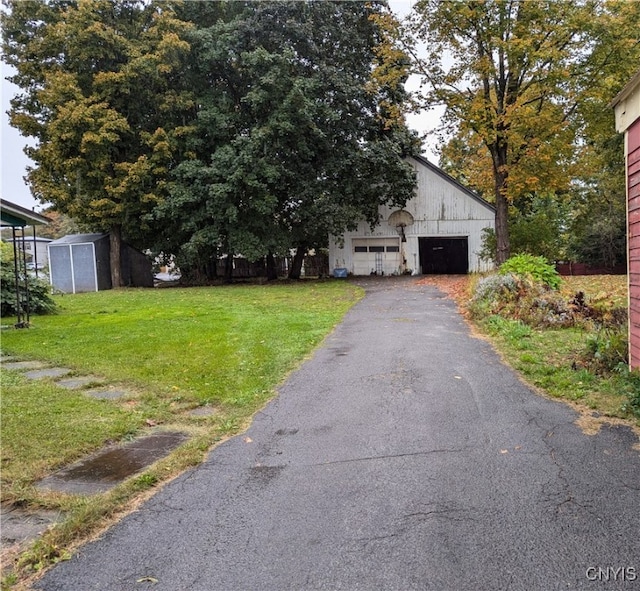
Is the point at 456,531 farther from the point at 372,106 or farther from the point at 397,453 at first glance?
the point at 372,106

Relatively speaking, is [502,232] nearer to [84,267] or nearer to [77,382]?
[77,382]

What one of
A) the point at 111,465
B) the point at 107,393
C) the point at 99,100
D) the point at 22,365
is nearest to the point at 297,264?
the point at 99,100

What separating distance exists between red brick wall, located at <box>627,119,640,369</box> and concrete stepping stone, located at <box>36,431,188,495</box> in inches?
187

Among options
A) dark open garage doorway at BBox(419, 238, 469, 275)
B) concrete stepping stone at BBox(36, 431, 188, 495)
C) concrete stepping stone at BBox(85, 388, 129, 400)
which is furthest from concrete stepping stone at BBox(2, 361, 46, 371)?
dark open garage doorway at BBox(419, 238, 469, 275)

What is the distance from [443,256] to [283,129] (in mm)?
12983

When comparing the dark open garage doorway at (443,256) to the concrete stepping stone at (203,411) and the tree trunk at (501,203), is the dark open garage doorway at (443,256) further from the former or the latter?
the concrete stepping stone at (203,411)

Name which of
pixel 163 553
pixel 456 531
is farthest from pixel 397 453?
pixel 163 553

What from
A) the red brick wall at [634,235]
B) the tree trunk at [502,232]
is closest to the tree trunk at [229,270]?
the tree trunk at [502,232]

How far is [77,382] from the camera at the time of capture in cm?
634

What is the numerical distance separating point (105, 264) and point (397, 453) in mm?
21765

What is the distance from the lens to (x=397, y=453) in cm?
398

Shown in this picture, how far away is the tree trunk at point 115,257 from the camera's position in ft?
75.1

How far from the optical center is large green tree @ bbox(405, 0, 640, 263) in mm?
15992

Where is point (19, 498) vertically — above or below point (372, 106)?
below
